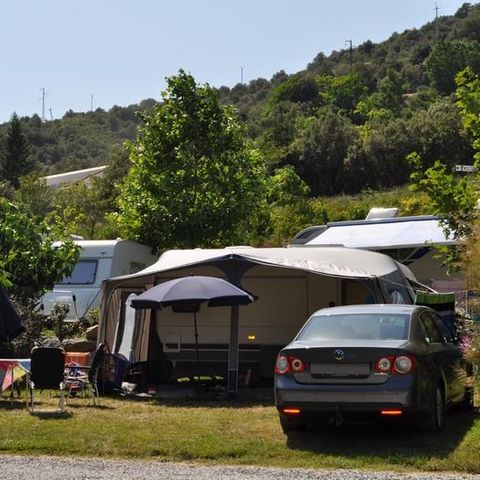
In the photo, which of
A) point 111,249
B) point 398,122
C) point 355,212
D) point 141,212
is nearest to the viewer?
point 111,249

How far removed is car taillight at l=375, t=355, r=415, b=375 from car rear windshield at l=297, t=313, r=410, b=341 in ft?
1.98

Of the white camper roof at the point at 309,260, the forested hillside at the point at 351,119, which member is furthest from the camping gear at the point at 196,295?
the forested hillside at the point at 351,119

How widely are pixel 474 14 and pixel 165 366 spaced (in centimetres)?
13491

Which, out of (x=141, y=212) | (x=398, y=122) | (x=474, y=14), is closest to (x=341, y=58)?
(x=474, y=14)

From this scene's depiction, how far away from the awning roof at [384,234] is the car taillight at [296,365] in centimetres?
986

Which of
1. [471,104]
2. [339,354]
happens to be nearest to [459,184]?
[471,104]

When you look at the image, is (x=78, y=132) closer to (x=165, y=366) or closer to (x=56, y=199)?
(x=56, y=199)

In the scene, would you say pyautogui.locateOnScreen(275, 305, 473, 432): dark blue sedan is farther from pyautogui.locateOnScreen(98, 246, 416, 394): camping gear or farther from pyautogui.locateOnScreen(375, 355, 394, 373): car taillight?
pyautogui.locateOnScreen(98, 246, 416, 394): camping gear

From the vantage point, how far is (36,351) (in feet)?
37.5

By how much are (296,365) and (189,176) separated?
1345cm

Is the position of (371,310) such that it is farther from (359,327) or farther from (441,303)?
(441,303)

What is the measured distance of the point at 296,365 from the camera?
8961 mm

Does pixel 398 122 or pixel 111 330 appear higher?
pixel 398 122

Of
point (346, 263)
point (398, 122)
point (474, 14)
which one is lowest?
point (346, 263)
